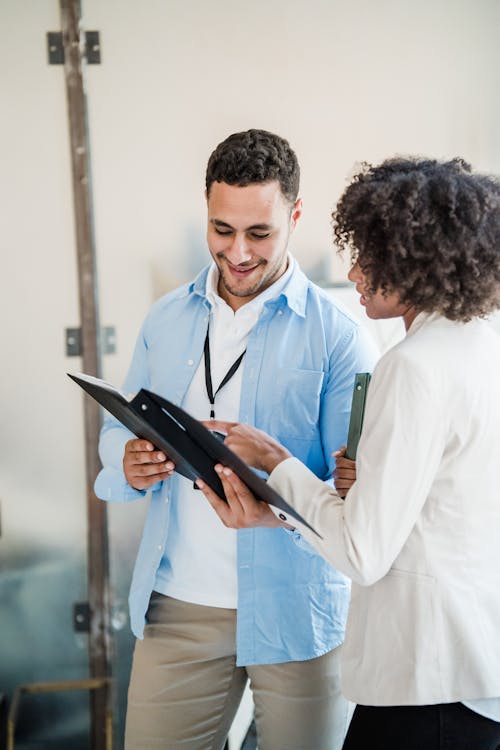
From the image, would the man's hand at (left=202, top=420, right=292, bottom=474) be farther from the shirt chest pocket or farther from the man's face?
the man's face

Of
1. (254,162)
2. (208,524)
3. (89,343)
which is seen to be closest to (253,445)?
(208,524)

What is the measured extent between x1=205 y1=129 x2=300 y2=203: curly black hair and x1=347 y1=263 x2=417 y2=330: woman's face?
1.66 feet

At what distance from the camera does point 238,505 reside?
4.11 ft

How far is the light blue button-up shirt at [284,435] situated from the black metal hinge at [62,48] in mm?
1190

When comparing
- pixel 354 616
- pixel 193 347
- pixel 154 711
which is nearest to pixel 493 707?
pixel 354 616

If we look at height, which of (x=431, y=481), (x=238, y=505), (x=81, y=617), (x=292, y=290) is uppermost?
(x=292, y=290)

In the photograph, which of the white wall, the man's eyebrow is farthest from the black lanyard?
the white wall

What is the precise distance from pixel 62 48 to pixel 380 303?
1752mm

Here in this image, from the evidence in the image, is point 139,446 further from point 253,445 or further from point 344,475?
point 344,475

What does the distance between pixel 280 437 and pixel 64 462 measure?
1204 millimetres

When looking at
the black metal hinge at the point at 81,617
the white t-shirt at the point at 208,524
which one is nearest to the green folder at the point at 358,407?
the white t-shirt at the point at 208,524

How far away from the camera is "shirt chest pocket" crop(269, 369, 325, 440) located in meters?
1.56

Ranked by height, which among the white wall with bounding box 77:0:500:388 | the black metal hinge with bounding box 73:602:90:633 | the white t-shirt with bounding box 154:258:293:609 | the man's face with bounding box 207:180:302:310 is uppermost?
the white wall with bounding box 77:0:500:388

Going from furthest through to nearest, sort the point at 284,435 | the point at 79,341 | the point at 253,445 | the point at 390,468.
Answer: the point at 79,341 → the point at 284,435 → the point at 253,445 → the point at 390,468
